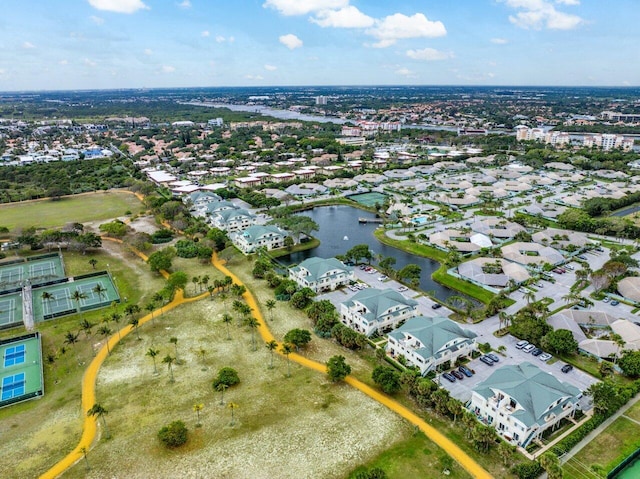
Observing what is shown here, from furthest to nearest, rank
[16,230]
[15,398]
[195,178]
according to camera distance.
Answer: [195,178] → [16,230] → [15,398]

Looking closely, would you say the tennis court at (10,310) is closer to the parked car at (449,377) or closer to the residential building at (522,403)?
the parked car at (449,377)

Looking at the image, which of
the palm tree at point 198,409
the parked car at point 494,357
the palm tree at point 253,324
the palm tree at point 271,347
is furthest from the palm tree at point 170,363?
the parked car at point 494,357

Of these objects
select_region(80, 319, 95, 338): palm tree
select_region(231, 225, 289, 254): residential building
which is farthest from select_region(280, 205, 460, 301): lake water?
select_region(80, 319, 95, 338): palm tree

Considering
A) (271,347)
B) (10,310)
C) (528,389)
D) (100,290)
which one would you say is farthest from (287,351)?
(10,310)

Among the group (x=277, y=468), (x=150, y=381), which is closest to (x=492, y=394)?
(x=277, y=468)

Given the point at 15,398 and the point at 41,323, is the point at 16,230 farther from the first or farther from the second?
the point at 15,398

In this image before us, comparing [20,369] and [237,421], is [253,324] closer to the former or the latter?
[237,421]

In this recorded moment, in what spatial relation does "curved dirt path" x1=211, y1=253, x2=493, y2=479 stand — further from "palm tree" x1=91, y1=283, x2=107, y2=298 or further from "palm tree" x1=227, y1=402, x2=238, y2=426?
"palm tree" x1=91, y1=283, x2=107, y2=298
